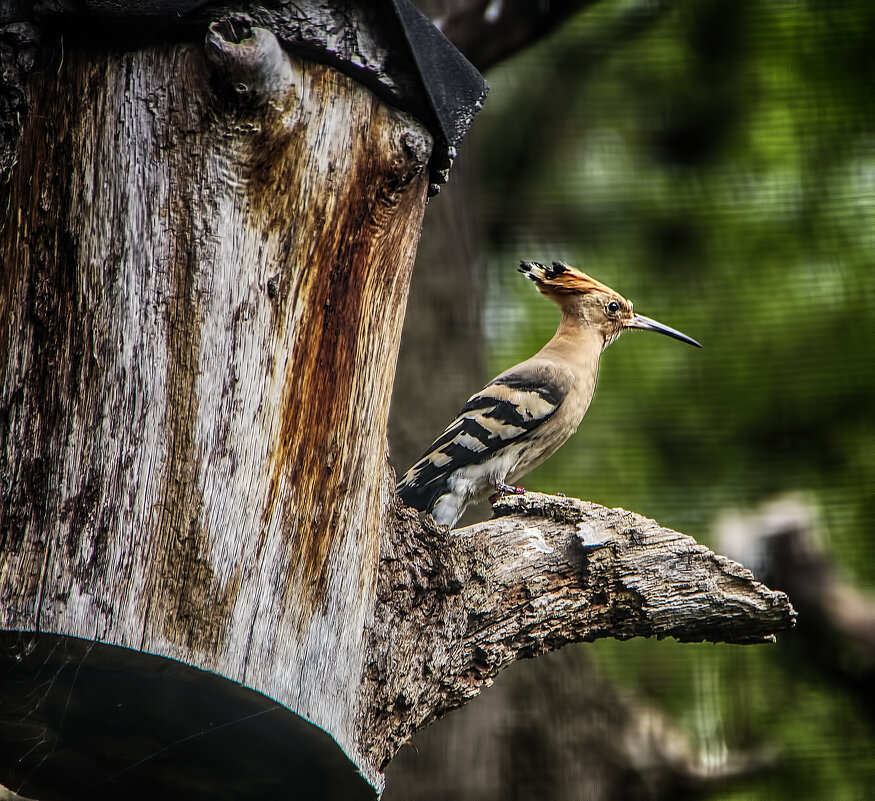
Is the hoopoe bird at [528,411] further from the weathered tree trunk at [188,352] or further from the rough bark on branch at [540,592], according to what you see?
the weathered tree trunk at [188,352]

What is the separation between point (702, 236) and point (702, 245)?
0.03m

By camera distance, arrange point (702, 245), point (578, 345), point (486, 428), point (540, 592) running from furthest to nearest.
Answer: point (702, 245) → point (578, 345) → point (486, 428) → point (540, 592)

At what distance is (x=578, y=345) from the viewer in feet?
8.87

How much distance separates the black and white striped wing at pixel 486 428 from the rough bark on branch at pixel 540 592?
0.55 metres

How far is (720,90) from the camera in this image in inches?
129

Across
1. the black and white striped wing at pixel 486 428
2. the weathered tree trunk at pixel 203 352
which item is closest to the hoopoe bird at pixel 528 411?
the black and white striped wing at pixel 486 428

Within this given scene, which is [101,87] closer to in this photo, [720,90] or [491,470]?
[491,470]

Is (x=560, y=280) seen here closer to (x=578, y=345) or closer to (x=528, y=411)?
(x=578, y=345)

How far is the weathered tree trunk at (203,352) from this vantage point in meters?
1.09

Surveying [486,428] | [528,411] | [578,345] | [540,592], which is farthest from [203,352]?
[578,345]

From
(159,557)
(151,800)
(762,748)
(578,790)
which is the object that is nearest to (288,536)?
(159,557)

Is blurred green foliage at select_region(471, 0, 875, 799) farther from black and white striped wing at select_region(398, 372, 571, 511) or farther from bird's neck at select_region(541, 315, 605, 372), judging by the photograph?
black and white striped wing at select_region(398, 372, 571, 511)

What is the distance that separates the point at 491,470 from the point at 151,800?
1.28m

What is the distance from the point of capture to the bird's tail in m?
2.71
